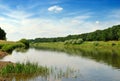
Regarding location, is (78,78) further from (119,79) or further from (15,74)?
(15,74)

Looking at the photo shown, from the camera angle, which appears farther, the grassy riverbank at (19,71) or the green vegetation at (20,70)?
the green vegetation at (20,70)

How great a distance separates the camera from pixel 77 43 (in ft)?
495

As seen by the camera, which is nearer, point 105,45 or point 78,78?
point 78,78

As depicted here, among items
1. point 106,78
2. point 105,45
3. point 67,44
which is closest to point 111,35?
point 105,45

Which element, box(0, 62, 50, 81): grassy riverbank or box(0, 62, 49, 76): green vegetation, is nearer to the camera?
box(0, 62, 50, 81): grassy riverbank

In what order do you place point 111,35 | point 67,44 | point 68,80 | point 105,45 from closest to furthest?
point 68,80 → point 105,45 → point 111,35 → point 67,44

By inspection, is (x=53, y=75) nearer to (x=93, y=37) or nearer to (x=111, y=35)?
(x=111, y=35)

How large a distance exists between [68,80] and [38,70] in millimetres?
4709

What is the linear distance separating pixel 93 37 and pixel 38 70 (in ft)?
458

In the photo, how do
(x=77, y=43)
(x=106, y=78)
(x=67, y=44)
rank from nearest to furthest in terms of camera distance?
(x=106, y=78)
(x=77, y=43)
(x=67, y=44)

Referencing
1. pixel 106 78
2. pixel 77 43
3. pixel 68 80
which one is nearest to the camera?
pixel 68 80

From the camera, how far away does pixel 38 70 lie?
29.9 meters

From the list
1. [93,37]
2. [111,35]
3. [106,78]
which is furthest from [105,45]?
[106,78]

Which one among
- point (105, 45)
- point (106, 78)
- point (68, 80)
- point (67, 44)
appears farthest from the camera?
point (67, 44)
